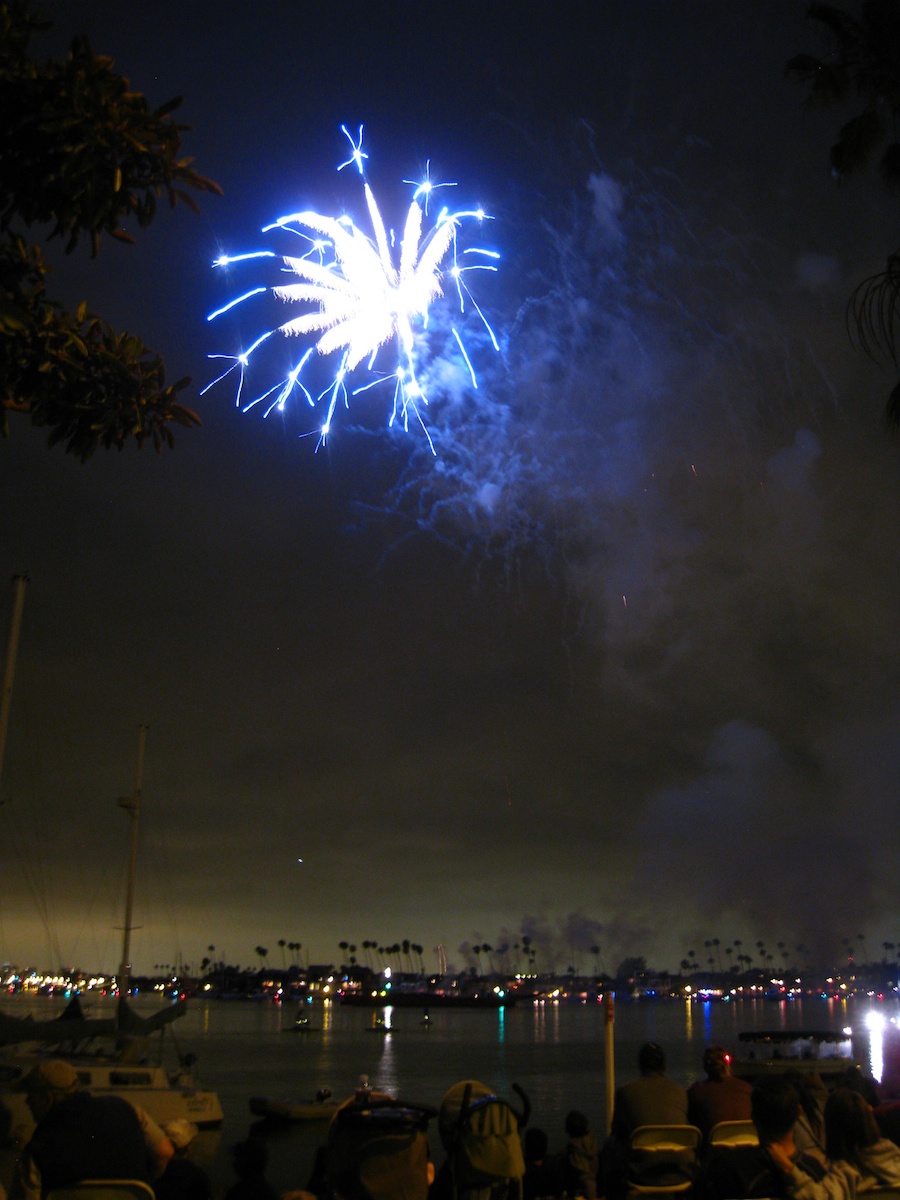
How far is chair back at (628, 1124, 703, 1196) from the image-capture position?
23.4 ft

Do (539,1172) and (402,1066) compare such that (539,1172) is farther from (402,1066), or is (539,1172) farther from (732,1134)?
(402,1066)

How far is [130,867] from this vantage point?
4019 cm

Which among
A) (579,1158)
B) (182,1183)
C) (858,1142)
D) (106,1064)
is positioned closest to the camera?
(858,1142)

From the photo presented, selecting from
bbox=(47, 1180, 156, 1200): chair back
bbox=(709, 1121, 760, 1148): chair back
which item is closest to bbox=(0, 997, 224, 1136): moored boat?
bbox=(709, 1121, 760, 1148): chair back

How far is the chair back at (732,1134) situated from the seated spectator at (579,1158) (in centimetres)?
253

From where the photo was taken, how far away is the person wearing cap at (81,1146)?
214 inches

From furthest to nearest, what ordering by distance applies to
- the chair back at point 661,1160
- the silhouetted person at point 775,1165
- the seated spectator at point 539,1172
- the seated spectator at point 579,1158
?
1. the seated spectator at point 579,1158
2. the seated spectator at point 539,1172
3. the chair back at point 661,1160
4. the silhouetted person at point 775,1165

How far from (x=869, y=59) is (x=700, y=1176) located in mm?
12532

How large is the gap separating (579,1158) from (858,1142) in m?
5.29

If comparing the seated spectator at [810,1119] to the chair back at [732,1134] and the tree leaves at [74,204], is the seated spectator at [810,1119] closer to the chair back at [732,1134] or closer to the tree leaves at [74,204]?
the chair back at [732,1134]

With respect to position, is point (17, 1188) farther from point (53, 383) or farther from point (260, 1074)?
point (260, 1074)

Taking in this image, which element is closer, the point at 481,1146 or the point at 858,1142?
the point at 858,1142

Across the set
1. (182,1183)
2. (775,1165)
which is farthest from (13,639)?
(775,1165)

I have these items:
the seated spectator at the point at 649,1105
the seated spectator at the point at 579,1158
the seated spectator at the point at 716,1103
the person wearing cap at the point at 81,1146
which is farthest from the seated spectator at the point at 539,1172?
the person wearing cap at the point at 81,1146
